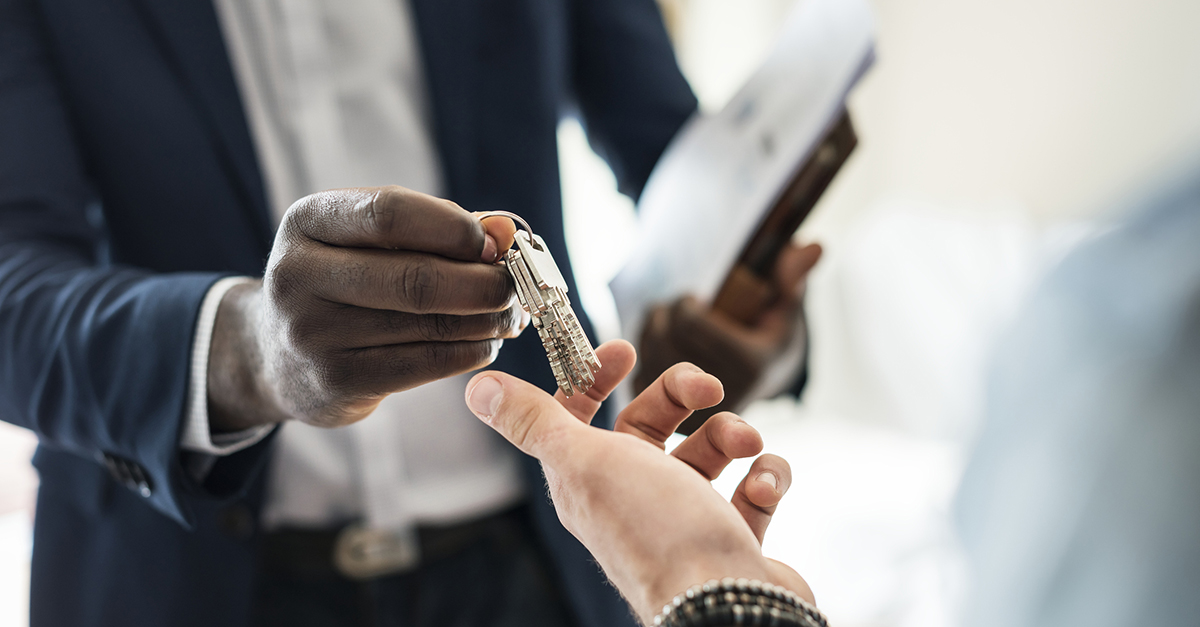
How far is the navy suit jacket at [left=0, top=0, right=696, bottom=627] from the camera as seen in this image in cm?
32

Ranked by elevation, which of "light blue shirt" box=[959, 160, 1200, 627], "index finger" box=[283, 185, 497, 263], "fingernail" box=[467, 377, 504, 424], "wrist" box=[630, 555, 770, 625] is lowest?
"light blue shirt" box=[959, 160, 1200, 627]

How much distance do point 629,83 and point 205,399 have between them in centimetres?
43

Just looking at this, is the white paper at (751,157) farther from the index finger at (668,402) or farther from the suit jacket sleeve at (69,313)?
the suit jacket sleeve at (69,313)

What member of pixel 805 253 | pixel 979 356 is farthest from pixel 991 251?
pixel 805 253

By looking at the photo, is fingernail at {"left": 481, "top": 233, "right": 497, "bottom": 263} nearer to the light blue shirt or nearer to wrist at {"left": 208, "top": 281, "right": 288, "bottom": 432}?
wrist at {"left": 208, "top": 281, "right": 288, "bottom": 432}

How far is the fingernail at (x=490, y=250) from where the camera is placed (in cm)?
22

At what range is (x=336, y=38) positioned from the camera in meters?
0.37

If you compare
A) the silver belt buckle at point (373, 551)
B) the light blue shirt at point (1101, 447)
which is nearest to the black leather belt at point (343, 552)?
the silver belt buckle at point (373, 551)

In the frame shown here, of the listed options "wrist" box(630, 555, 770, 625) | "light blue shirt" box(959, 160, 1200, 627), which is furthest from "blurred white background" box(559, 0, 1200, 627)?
"wrist" box(630, 555, 770, 625)

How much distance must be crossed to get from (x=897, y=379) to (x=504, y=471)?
97 centimetres

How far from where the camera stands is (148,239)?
15.4 inches

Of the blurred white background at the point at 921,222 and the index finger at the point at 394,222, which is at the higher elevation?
the index finger at the point at 394,222

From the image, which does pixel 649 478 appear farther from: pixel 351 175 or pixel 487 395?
pixel 351 175

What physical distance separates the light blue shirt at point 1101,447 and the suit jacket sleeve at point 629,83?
18.4 inches
